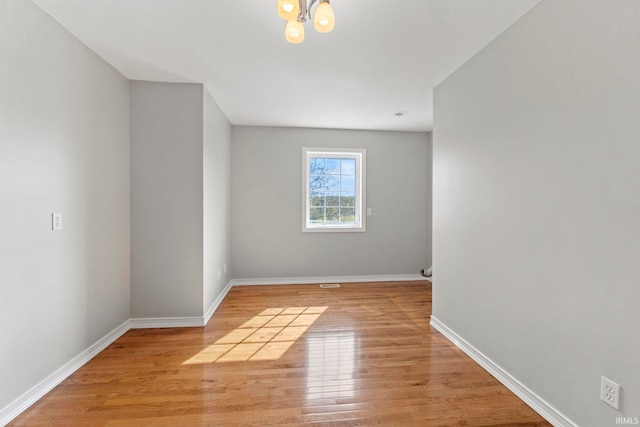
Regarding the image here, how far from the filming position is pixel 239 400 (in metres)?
1.96

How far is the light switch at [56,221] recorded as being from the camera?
2.11 meters

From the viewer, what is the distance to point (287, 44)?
2.37m

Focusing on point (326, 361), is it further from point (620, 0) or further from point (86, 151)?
point (620, 0)

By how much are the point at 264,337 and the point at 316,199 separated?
8.68 feet

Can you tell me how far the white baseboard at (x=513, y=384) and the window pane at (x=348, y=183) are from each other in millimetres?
2792

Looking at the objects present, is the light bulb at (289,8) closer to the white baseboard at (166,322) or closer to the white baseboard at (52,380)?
the white baseboard at (52,380)

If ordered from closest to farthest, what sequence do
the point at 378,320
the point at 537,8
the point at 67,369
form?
the point at 537,8 < the point at 67,369 < the point at 378,320

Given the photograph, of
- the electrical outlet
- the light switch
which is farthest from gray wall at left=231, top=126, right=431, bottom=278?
the electrical outlet

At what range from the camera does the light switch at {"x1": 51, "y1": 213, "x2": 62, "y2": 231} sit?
2.11 m

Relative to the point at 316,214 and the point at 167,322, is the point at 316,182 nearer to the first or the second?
the point at 316,214

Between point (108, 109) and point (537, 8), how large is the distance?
10.9 ft

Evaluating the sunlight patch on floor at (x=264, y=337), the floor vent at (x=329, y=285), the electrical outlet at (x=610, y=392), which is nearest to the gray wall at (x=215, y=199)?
the sunlight patch on floor at (x=264, y=337)

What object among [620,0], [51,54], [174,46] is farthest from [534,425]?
[51,54]

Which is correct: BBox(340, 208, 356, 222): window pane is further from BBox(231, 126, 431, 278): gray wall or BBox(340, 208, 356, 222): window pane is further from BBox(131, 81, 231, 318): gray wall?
BBox(131, 81, 231, 318): gray wall
